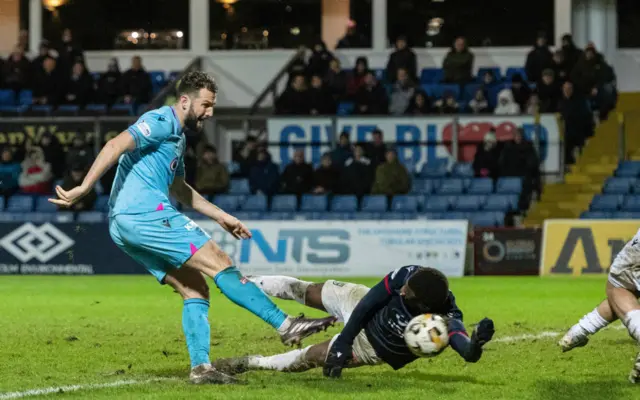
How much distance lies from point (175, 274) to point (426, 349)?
1.87m

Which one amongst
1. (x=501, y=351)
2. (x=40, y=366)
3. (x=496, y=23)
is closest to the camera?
(x=40, y=366)

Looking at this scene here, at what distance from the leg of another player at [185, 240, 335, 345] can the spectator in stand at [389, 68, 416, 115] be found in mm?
16768

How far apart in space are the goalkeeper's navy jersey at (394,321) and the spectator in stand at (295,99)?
55.1 ft

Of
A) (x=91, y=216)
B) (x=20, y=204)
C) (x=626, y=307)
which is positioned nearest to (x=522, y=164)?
(x=91, y=216)

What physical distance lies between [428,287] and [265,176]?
15.6m

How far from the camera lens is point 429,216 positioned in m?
21.3

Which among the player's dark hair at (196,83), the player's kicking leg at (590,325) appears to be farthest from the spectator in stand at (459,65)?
the player's dark hair at (196,83)

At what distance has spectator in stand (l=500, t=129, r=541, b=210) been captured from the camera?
22.4 metres

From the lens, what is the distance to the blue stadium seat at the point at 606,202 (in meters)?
22.0

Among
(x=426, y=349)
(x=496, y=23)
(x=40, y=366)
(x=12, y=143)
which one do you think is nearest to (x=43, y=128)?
(x=12, y=143)

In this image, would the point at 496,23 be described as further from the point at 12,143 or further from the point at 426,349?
the point at 426,349

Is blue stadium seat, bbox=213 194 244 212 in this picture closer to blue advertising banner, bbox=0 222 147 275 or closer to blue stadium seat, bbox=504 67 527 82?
blue advertising banner, bbox=0 222 147 275

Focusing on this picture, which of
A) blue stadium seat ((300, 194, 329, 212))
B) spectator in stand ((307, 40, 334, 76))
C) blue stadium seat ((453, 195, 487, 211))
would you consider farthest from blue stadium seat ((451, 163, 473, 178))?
spectator in stand ((307, 40, 334, 76))

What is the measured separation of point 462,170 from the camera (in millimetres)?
23234
